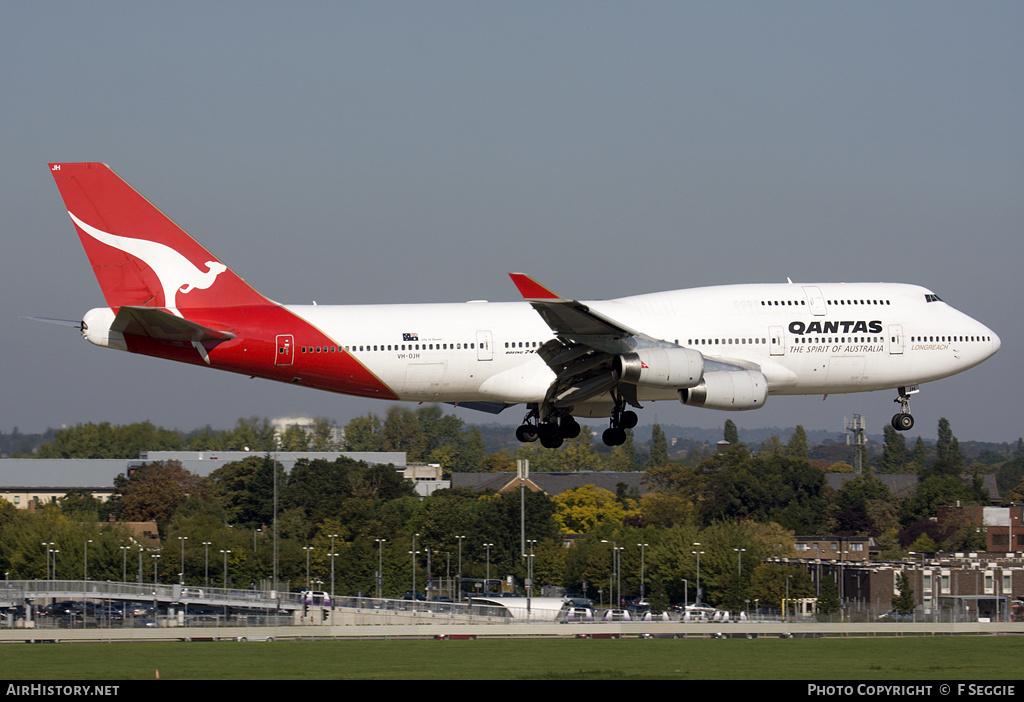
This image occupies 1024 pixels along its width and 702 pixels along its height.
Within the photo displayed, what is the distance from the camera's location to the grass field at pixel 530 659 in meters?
51.1

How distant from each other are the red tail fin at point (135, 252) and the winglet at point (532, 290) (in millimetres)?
9935

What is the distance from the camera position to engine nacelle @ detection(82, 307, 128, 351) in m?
41.1

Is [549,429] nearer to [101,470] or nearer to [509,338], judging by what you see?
[509,338]

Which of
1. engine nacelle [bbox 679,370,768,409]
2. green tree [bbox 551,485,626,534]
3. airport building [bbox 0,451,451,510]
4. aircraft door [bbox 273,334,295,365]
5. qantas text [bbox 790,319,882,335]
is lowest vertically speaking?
green tree [bbox 551,485,626,534]

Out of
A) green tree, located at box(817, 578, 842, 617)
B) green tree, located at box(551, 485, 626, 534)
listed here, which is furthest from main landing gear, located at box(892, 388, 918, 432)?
green tree, located at box(551, 485, 626, 534)

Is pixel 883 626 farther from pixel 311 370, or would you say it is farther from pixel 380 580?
pixel 380 580

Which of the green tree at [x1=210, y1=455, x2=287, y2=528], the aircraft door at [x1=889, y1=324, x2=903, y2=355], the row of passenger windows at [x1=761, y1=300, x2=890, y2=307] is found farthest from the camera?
the green tree at [x1=210, y1=455, x2=287, y2=528]

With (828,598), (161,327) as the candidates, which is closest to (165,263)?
(161,327)

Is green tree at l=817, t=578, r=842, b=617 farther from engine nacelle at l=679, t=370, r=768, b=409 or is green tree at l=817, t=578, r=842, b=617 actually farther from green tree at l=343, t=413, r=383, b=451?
green tree at l=343, t=413, r=383, b=451

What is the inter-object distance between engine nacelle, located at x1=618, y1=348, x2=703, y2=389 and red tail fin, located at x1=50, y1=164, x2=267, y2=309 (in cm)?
1296

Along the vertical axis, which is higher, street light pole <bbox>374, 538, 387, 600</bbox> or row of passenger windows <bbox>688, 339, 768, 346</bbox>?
row of passenger windows <bbox>688, 339, 768, 346</bbox>

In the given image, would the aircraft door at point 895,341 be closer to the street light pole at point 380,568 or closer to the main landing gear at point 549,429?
the main landing gear at point 549,429

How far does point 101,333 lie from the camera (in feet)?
135
